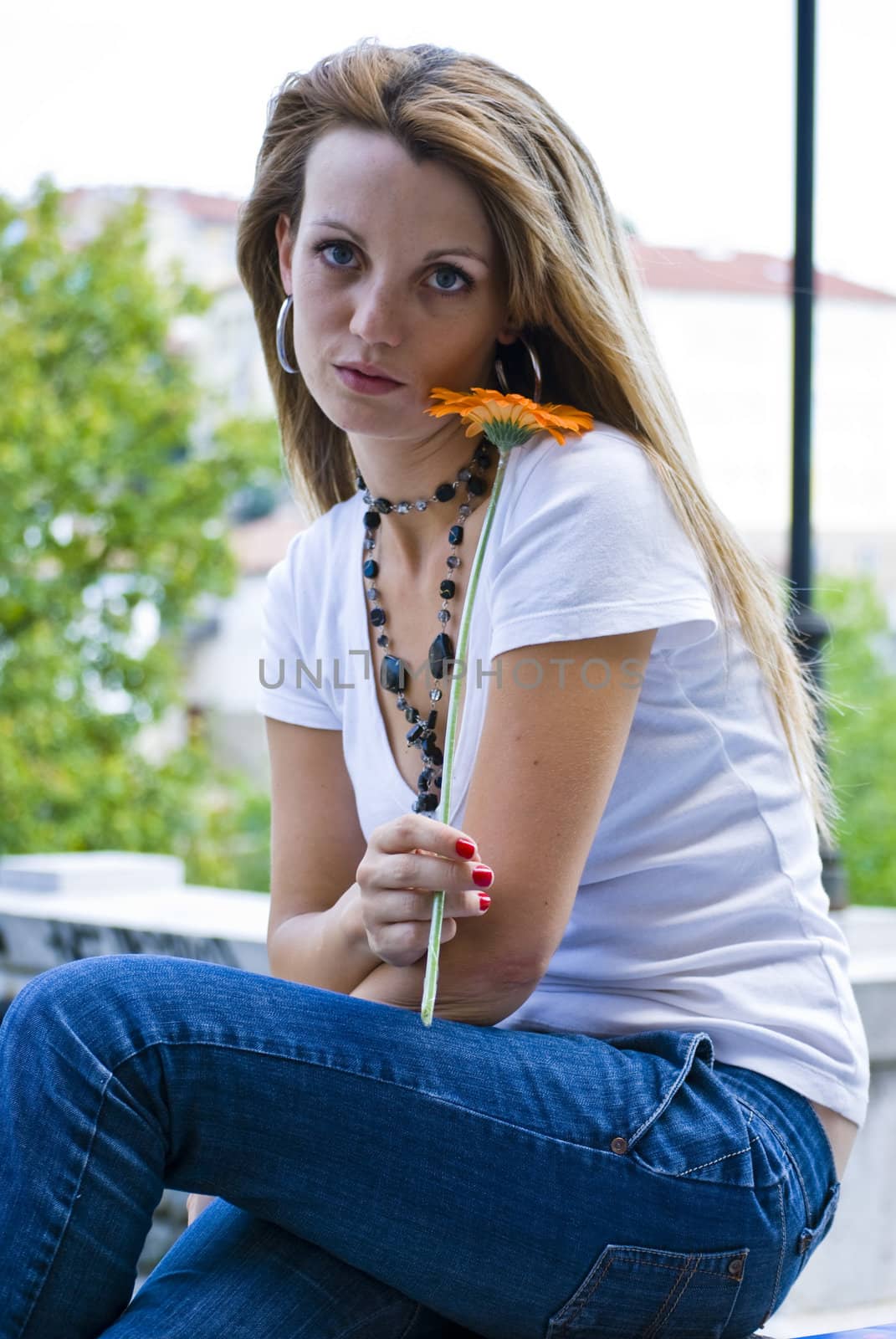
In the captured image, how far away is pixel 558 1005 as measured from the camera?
135 cm

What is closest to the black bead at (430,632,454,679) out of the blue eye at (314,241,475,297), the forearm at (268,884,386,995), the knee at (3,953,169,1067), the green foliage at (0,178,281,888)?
the forearm at (268,884,386,995)

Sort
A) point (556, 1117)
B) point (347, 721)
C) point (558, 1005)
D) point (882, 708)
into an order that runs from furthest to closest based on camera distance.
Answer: point (882, 708) → point (347, 721) → point (558, 1005) → point (556, 1117)

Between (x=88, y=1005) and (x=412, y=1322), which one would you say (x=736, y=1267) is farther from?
(x=88, y=1005)

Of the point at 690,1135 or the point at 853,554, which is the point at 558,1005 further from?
the point at 853,554

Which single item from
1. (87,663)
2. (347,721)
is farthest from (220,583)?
(347,721)

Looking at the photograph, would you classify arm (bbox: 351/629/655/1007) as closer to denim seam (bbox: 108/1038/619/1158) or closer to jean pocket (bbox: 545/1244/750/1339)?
denim seam (bbox: 108/1038/619/1158)

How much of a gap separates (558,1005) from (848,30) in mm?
5323

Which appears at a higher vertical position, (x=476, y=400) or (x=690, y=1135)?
(x=476, y=400)

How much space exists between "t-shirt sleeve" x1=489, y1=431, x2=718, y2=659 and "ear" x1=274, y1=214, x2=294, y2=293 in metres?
0.46

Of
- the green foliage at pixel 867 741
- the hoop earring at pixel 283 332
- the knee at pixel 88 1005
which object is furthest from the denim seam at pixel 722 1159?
the green foliage at pixel 867 741

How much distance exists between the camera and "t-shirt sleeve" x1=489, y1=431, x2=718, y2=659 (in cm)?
125

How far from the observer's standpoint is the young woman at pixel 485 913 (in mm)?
1130

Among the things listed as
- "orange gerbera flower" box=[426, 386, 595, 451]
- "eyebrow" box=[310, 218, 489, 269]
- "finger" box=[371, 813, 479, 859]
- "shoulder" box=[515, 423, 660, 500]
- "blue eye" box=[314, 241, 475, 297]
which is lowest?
"finger" box=[371, 813, 479, 859]

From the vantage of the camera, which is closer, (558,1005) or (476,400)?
(476,400)
